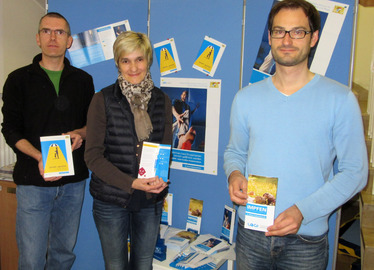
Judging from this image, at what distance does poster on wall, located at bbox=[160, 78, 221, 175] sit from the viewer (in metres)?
2.37

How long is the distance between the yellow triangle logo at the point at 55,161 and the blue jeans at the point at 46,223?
0.60 feet

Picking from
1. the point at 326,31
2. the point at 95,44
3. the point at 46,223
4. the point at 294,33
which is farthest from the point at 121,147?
the point at 326,31

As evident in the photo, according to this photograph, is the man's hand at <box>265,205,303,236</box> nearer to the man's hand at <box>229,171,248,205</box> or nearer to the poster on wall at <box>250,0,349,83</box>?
the man's hand at <box>229,171,248,205</box>

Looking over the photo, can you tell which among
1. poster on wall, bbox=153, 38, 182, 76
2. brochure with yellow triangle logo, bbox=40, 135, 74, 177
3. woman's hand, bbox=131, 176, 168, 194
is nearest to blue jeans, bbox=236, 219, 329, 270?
woman's hand, bbox=131, 176, 168, 194

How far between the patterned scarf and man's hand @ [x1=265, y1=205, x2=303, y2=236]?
84cm

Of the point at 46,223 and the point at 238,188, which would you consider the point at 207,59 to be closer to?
the point at 238,188

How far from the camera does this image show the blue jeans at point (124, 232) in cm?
183

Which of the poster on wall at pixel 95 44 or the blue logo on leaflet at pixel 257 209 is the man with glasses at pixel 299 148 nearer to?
the blue logo on leaflet at pixel 257 209

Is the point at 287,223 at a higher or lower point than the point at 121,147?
lower

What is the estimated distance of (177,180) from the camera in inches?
99.8

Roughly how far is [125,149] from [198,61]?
0.95 meters

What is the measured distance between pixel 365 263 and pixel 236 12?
1.97m

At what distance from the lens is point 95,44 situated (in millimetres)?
2590

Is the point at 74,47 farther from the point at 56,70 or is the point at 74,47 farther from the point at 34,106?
the point at 34,106
